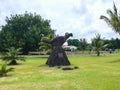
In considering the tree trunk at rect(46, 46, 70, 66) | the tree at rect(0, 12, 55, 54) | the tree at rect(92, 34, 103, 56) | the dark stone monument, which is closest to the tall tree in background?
the tree at rect(0, 12, 55, 54)

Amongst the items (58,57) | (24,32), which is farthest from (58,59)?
(24,32)

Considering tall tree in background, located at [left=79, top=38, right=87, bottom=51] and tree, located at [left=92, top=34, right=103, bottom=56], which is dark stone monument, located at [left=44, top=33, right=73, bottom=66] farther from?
tall tree in background, located at [left=79, top=38, right=87, bottom=51]

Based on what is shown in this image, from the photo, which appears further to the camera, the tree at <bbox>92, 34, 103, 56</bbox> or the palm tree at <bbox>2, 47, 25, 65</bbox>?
the tree at <bbox>92, 34, 103, 56</bbox>

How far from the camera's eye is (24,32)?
250 ft

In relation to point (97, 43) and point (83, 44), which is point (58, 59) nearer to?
point (97, 43)

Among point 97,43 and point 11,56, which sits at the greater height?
point 97,43

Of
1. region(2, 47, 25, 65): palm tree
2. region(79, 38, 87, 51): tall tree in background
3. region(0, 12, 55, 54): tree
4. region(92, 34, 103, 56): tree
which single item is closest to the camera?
region(2, 47, 25, 65): palm tree

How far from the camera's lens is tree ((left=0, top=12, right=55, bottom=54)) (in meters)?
73.1

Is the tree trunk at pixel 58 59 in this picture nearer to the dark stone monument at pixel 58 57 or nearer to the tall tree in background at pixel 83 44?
the dark stone monument at pixel 58 57

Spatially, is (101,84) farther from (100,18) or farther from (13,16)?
(13,16)

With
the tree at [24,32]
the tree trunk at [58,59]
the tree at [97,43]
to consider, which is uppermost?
the tree at [24,32]

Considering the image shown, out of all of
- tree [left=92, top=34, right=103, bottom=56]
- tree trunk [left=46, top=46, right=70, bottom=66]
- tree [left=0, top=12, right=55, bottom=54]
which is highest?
tree [left=0, top=12, right=55, bottom=54]

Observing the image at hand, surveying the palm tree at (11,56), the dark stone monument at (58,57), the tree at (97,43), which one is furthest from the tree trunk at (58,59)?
the tree at (97,43)

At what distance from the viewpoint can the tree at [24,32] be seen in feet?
240
